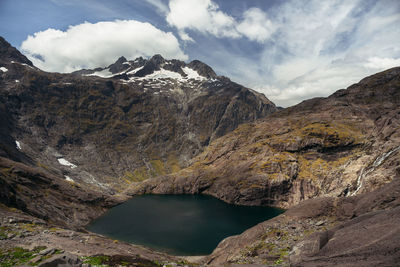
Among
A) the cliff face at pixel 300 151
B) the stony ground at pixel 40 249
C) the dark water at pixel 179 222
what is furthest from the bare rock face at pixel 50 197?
the cliff face at pixel 300 151

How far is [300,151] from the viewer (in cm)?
13750

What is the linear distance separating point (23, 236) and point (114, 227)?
62.1 meters

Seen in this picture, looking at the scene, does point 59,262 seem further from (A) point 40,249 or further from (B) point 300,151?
(B) point 300,151

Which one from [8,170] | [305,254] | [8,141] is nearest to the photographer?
[305,254]

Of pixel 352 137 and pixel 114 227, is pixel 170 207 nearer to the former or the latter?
pixel 114 227

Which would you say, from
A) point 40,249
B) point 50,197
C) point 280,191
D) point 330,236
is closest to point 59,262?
point 40,249

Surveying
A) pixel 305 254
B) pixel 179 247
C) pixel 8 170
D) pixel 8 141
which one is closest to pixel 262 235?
pixel 305 254

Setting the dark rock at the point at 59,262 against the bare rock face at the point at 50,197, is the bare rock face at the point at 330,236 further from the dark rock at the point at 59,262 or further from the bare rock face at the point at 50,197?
the bare rock face at the point at 50,197

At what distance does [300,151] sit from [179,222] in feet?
280

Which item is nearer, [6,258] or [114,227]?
[6,258]

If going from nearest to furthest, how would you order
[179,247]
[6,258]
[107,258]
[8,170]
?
[6,258], [107,258], [179,247], [8,170]

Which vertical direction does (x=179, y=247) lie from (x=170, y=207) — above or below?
below

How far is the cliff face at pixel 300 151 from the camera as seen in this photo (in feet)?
377

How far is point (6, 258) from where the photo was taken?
2441 cm
